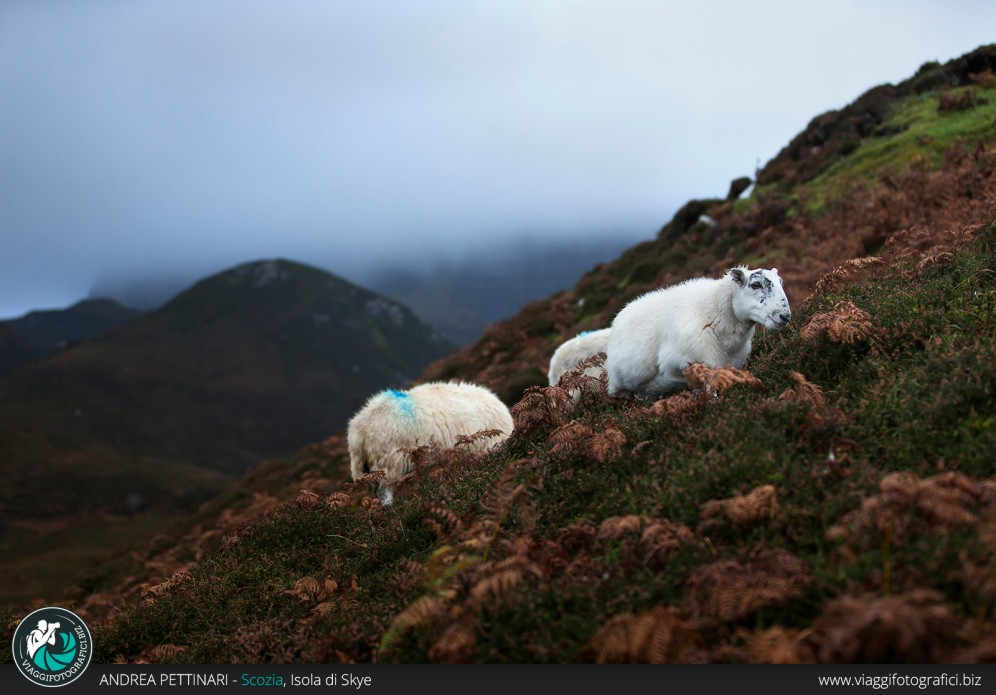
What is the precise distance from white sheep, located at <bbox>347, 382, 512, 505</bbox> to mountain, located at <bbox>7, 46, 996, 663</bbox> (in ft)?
4.40

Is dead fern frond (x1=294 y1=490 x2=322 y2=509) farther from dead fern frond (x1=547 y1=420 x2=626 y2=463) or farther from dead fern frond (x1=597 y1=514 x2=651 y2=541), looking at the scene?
dead fern frond (x1=597 y1=514 x2=651 y2=541)

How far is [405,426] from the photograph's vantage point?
11.1 metres

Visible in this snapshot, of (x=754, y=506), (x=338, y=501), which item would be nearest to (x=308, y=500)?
(x=338, y=501)

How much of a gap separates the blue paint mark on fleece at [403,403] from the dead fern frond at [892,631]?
8.07 meters

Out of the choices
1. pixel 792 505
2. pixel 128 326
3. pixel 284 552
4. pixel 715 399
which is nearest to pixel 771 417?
pixel 715 399

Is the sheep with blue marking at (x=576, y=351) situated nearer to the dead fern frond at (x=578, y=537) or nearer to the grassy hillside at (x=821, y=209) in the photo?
the grassy hillside at (x=821, y=209)

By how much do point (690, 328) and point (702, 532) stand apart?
409 centimetres

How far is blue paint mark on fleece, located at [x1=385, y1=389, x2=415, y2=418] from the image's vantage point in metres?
11.3

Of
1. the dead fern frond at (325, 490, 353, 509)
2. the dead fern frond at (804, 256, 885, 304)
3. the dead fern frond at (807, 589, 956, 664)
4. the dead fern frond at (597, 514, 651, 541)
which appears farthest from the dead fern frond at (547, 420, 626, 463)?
the dead fern frond at (804, 256, 885, 304)

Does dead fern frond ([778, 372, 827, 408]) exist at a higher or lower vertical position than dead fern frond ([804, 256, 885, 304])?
lower

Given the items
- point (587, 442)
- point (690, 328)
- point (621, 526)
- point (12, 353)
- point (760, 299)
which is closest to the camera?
point (621, 526)

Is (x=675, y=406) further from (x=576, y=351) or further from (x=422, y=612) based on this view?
(x=576, y=351)

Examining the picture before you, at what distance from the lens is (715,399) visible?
22.9 ft

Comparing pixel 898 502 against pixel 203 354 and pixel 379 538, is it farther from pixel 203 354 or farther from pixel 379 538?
pixel 203 354
